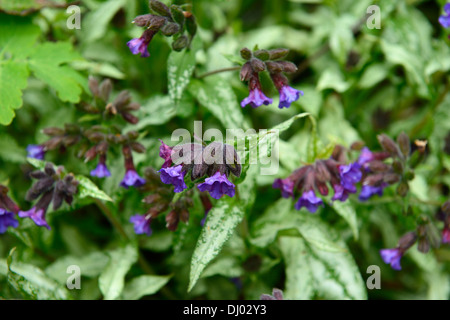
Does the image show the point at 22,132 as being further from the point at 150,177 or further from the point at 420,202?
the point at 420,202

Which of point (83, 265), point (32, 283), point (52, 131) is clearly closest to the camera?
point (32, 283)

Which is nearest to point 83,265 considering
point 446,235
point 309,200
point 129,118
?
point 129,118

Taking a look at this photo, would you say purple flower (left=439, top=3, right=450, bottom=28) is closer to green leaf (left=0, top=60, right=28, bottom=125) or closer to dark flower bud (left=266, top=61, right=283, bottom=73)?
dark flower bud (left=266, top=61, right=283, bottom=73)

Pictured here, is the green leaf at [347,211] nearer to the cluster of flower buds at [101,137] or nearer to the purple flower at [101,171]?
the cluster of flower buds at [101,137]

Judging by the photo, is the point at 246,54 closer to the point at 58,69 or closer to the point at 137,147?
the point at 137,147

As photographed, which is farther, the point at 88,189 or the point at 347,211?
the point at 347,211

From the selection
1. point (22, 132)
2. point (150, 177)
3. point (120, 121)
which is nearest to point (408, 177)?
point (150, 177)
